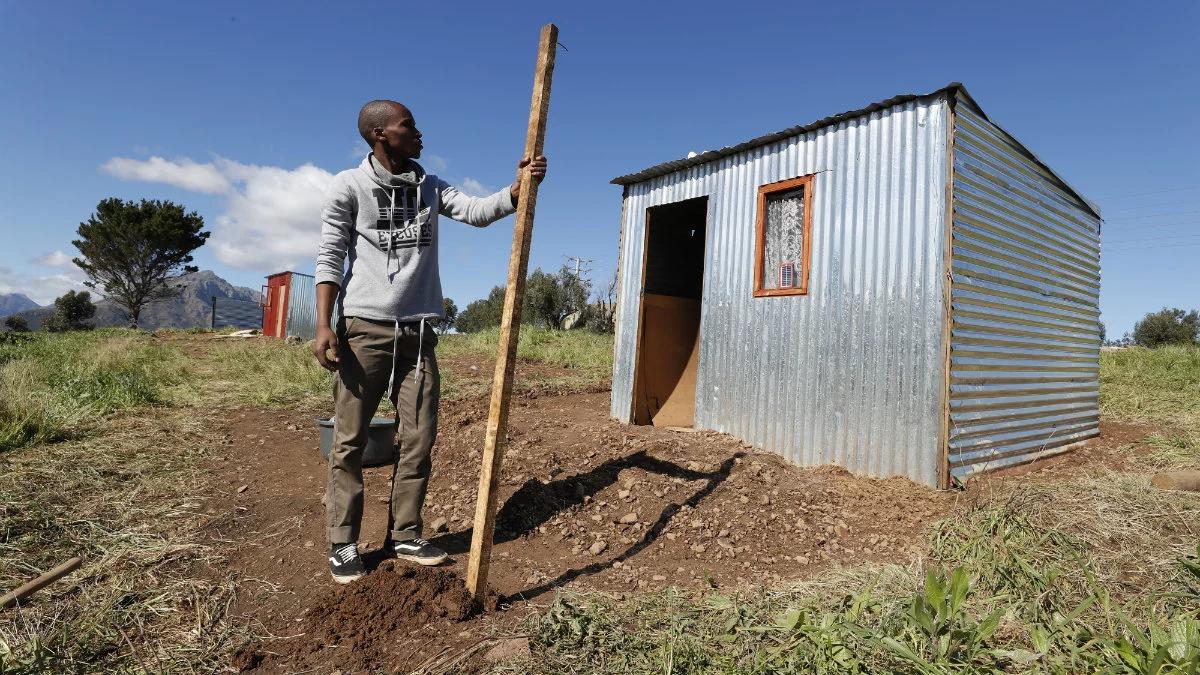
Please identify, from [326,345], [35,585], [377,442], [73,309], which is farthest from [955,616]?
[73,309]

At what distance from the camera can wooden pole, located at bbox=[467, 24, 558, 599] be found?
8.11 ft

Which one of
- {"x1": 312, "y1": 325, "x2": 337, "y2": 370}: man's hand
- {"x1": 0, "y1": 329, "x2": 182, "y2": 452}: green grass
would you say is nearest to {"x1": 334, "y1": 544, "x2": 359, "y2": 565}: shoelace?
{"x1": 312, "y1": 325, "x2": 337, "y2": 370}: man's hand

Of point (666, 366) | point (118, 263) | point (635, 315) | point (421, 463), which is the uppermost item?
point (118, 263)

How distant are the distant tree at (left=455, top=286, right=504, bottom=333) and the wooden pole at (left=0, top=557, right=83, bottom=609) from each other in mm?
30522

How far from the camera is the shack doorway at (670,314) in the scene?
695cm

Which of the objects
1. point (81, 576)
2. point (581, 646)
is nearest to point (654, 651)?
point (581, 646)

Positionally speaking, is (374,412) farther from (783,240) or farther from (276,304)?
(276,304)

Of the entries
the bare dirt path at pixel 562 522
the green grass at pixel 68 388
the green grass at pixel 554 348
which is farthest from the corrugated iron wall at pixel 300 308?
the bare dirt path at pixel 562 522

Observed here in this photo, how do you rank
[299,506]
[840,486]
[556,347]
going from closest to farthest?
1. [299,506]
2. [840,486]
3. [556,347]

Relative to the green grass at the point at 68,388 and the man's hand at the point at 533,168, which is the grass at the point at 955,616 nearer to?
the man's hand at the point at 533,168

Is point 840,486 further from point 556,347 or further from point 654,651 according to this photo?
point 556,347

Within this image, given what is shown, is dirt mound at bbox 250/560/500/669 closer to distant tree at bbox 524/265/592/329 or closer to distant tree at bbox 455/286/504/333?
distant tree at bbox 524/265/592/329

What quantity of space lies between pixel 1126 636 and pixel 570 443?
3783mm

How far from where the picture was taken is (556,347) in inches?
538
